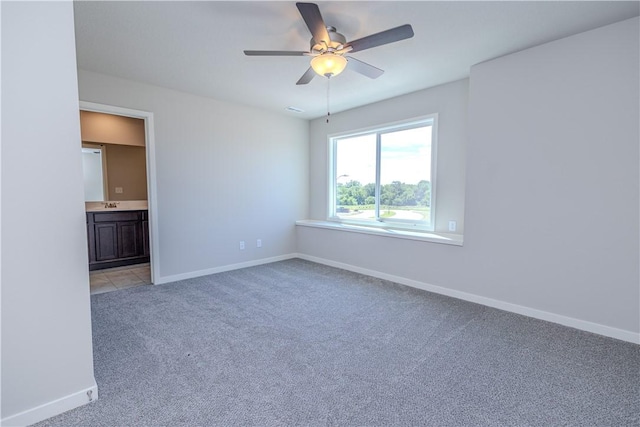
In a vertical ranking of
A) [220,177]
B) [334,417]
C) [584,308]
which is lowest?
[334,417]

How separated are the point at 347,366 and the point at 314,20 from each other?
2.22 m

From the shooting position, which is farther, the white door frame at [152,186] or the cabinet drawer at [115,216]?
the cabinet drawer at [115,216]

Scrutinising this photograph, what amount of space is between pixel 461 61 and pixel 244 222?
3.42 metres

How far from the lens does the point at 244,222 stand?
4.48 meters

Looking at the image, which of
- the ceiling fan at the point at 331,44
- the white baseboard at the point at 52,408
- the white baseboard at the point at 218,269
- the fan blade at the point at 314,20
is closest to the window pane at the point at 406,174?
the ceiling fan at the point at 331,44

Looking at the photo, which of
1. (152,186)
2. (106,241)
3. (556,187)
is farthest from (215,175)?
(556,187)

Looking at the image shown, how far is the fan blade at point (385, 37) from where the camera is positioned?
181 cm

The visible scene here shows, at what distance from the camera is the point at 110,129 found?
4.78 meters

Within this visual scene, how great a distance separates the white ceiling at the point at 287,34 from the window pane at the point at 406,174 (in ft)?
2.47

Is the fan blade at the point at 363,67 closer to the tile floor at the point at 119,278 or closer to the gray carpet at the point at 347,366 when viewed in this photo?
the gray carpet at the point at 347,366

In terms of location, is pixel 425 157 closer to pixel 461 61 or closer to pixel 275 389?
pixel 461 61

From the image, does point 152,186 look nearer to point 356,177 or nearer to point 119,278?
point 119,278

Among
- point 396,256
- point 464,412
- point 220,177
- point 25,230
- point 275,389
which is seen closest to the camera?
point 25,230

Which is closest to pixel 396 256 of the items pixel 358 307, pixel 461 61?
pixel 358 307
